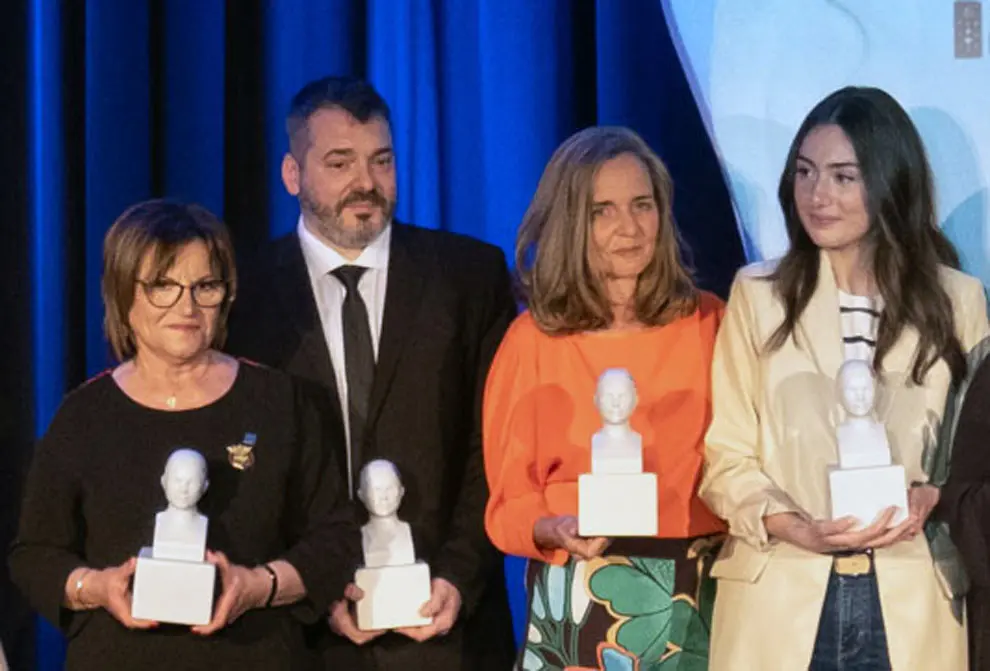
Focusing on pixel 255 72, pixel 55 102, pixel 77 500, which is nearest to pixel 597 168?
pixel 77 500

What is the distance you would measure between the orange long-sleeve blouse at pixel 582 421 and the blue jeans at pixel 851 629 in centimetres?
33

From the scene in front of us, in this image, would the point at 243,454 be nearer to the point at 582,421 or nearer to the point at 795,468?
the point at 582,421

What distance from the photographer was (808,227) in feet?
8.08

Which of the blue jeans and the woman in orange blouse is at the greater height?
the woman in orange blouse

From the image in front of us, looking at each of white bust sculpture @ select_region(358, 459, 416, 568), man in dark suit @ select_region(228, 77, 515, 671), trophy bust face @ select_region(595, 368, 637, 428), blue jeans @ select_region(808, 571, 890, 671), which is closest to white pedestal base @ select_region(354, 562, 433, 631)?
white bust sculpture @ select_region(358, 459, 416, 568)

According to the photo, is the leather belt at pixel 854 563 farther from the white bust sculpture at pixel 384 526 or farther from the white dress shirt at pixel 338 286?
the white dress shirt at pixel 338 286

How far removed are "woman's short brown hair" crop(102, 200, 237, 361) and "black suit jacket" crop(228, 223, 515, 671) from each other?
1.15ft

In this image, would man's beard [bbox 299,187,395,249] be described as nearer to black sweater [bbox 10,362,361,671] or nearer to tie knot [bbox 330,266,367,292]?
tie knot [bbox 330,266,367,292]

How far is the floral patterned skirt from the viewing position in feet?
8.11

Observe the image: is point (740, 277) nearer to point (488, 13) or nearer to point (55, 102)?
point (488, 13)

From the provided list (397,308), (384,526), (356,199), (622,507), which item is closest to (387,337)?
(397,308)

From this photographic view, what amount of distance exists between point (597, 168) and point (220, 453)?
81 centimetres

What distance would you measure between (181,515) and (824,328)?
1.04 meters

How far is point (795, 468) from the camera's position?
238 centimetres
